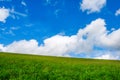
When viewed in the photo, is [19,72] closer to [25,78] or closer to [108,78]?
[25,78]

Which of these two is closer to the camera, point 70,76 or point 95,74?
point 70,76

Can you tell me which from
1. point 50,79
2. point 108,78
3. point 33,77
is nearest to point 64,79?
point 50,79

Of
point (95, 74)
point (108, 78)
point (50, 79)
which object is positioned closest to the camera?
point (50, 79)

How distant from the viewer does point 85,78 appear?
25250 mm

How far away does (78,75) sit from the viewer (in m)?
26.6

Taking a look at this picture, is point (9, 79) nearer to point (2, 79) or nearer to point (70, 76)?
point (2, 79)

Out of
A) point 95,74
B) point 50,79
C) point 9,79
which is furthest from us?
point 95,74

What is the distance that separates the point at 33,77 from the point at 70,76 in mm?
3972

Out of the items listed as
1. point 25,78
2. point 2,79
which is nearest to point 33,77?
point 25,78

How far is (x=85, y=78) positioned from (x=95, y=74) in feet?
8.77

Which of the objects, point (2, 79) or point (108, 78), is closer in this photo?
point (2, 79)

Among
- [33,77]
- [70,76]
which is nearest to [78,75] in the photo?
[70,76]

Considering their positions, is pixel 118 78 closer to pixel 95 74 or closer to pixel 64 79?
pixel 95 74

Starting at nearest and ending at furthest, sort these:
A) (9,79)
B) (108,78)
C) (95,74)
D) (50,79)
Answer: (9,79) → (50,79) → (108,78) → (95,74)
